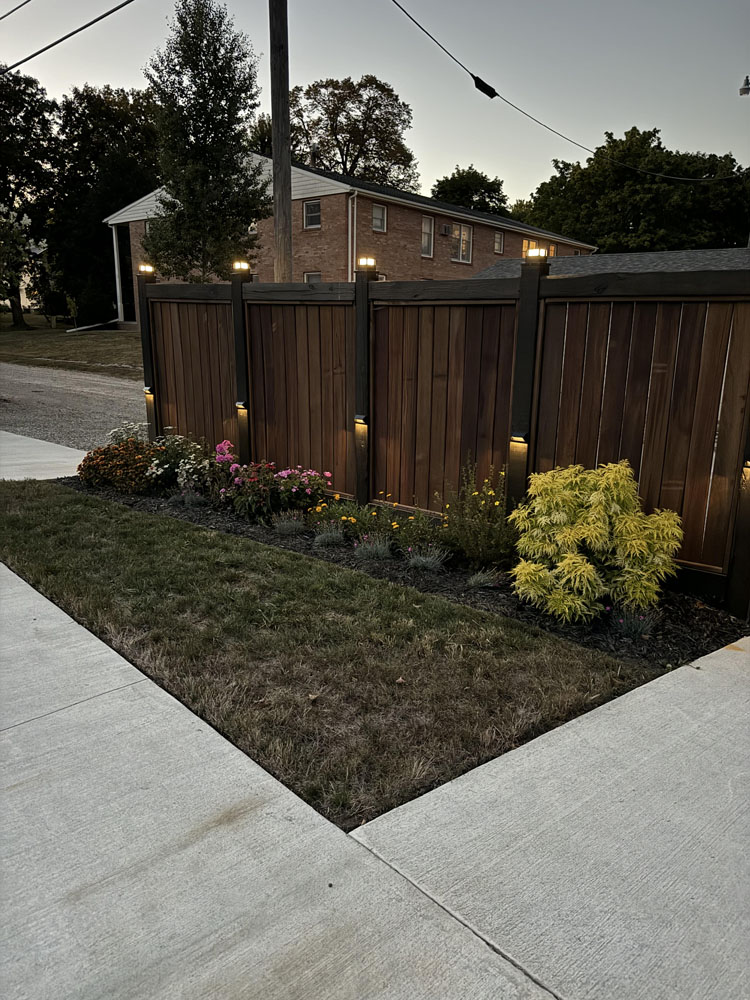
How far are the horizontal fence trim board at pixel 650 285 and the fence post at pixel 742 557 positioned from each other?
33.1 inches

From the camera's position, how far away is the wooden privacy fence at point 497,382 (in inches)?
167

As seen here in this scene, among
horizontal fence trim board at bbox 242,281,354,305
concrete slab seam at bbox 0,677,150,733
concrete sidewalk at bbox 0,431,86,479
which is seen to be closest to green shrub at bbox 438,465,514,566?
horizontal fence trim board at bbox 242,281,354,305

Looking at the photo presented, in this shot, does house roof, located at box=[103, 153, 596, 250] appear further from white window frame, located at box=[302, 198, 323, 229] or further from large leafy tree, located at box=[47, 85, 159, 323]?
large leafy tree, located at box=[47, 85, 159, 323]

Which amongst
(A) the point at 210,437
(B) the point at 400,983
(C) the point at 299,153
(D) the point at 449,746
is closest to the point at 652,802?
(D) the point at 449,746

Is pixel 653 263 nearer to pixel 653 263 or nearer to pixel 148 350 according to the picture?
pixel 653 263

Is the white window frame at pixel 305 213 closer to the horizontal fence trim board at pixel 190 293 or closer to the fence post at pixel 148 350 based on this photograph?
the fence post at pixel 148 350

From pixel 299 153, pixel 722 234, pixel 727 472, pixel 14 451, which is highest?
pixel 299 153

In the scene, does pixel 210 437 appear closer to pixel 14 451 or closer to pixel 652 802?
pixel 14 451

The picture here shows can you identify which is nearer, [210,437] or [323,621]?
[323,621]

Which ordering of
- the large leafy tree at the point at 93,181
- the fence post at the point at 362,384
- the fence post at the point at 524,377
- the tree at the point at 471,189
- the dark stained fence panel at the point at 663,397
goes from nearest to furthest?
the dark stained fence panel at the point at 663,397 < the fence post at the point at 524,377 < the fence post at the point at 362,384 < the large leafy tree at the point at 93,181 < the tree at the point at 471,189

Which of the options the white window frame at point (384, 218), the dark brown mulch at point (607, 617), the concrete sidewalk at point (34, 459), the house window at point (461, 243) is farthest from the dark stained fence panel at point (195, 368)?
the house window at point (461, 243)

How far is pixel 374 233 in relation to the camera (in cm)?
2388

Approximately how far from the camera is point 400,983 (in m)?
1.80

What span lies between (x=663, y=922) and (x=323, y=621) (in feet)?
8.07
